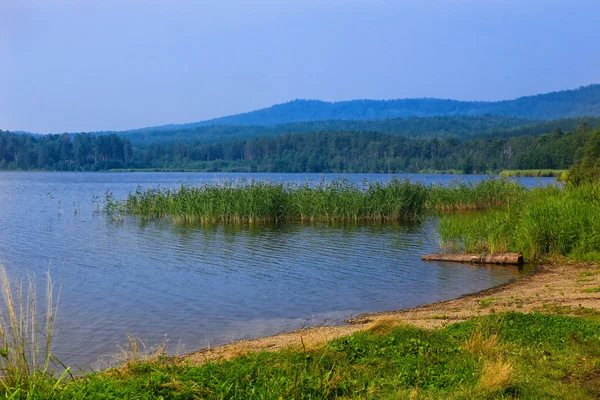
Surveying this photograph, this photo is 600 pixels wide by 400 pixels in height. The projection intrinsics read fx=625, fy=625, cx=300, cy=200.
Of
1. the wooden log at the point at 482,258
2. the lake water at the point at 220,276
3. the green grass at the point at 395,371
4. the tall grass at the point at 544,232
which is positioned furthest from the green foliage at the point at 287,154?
the green grass at the point at 395,371

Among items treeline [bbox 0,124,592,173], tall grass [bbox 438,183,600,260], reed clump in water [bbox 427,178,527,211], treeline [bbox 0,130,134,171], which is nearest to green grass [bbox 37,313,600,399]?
tall grass [bbox 438,183,600,260]

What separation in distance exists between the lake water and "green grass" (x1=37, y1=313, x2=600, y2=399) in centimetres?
392

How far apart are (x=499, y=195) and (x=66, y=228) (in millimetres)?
24374

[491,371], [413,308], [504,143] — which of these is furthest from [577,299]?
[504,143]

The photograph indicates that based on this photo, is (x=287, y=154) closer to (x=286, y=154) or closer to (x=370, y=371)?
(x=286, y=154)

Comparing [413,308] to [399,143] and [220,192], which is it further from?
[399,143]

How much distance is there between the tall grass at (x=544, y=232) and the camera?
18.4 m

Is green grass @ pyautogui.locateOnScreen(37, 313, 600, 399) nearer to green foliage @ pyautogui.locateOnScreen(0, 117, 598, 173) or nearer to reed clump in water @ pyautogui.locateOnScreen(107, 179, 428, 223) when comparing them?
reed clump in water @ pyautogui.locateOnScreen(107, 179, 428, 223)

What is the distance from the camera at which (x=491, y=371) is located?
646 cm

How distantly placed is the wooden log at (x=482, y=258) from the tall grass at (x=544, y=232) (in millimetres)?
607

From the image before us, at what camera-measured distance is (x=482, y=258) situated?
749 inches

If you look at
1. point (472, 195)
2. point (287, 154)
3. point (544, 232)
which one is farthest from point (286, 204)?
point (287, 154)

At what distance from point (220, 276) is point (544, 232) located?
9810mm

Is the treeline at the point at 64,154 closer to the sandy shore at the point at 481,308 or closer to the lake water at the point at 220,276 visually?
the lake water at the point at 220,276
